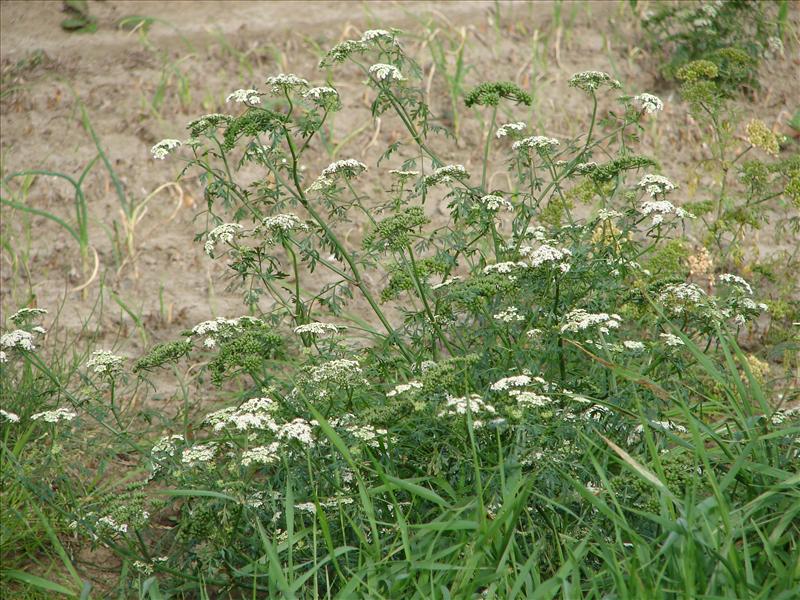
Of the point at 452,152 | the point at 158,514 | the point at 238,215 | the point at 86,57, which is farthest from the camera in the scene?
the point at 86,57

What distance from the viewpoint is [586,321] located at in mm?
2918

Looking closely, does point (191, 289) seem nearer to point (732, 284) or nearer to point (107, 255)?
point (107, 255)

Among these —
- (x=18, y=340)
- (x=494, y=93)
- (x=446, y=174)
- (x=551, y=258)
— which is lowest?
(x=18, y=340)

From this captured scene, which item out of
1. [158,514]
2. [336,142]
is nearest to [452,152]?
[336,142]

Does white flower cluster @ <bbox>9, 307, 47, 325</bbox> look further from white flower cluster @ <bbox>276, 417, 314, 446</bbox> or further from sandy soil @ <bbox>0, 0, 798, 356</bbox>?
sandy soil @ <bbox>0, 0, 798, 356</bbox>

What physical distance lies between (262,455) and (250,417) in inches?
4.4

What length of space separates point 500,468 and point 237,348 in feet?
2.79

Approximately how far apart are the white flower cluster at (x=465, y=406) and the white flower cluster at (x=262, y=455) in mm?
488

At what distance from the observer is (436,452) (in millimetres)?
3041

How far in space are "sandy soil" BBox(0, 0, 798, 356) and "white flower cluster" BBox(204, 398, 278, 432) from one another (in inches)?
71.4

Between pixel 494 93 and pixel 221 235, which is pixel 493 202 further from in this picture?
pixel 221 235

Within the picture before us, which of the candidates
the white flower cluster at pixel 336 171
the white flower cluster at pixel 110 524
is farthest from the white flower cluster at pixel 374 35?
the white flower cluster at pixel 110 524

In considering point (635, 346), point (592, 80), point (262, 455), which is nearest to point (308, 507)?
point (262, 455)

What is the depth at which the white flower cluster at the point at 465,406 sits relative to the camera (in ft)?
9.18
